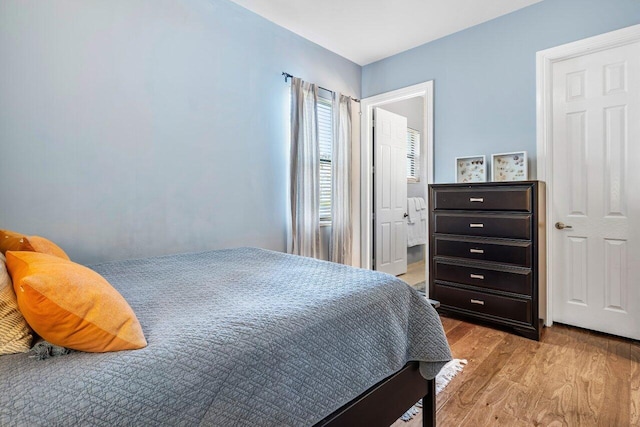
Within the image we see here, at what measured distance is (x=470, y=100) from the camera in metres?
3.18

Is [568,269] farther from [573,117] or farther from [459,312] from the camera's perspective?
[573,117]

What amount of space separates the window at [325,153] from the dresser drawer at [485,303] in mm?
1362

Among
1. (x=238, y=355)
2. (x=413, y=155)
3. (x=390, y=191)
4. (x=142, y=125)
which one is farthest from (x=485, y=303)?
(x=413, y=155)

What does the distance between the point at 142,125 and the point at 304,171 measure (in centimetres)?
145

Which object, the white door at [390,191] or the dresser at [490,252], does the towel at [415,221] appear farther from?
the dresser at [490,252]

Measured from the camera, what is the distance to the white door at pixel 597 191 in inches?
95.9

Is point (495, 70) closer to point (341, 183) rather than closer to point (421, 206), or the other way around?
point (341, 183)

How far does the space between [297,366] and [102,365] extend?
0.51 m

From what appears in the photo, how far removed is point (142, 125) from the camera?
227cm

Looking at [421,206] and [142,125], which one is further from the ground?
[142,125]

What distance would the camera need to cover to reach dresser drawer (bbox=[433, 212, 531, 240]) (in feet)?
8.24

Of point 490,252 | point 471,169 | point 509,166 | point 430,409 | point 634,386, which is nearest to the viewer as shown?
point 430,409

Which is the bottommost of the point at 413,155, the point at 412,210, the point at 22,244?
the point at 22,244

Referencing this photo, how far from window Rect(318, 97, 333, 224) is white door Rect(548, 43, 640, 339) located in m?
2.04
